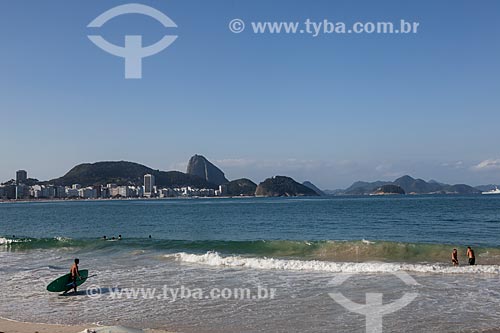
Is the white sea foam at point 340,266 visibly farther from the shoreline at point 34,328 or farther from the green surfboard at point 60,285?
the shoreline at point 34,328

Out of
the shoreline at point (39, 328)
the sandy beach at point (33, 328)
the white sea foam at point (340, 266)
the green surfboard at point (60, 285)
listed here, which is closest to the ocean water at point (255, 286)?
the white sea foam at point (340, 266)

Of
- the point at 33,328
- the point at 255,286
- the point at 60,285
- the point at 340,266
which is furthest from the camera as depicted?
the point at 340,266

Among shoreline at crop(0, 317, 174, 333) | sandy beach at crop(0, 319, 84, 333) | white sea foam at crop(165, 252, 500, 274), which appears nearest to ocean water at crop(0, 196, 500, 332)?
white sea foam at crop(165, 252, 500, 274)

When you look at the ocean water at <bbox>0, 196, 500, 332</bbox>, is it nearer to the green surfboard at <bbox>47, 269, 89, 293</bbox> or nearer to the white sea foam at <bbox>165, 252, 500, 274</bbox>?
the white sea foam at <bbox>165, 252, 500, 274</bbox>

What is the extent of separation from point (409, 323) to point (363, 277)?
25.7ft

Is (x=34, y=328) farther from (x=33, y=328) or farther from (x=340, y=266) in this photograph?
(x=340, y=266)

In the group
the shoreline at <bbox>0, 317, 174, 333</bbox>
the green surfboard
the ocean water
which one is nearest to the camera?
the shoreline at <bbox>0, 317, 174, 333</bbox>

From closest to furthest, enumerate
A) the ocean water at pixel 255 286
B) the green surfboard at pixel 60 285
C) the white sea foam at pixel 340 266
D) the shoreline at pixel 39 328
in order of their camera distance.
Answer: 1. the shoreline at pixel 39 328
2. the ocean water at pixel 255 286
3. the green surfboard at pixel 60 285
4. the white sea foam at pixel 340 266

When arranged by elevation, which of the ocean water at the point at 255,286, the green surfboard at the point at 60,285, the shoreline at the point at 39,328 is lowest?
the ocean water at the point at 255,286

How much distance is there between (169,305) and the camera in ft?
53.9

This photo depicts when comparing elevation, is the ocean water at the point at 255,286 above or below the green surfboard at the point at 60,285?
below

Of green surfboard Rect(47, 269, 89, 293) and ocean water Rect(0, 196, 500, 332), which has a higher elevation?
green surfboard Rect(47, 269, 89, 293)

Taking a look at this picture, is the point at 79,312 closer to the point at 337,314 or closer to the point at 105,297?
the point at 105,297

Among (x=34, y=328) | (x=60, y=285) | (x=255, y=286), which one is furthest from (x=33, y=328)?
(x=255, y=286)
